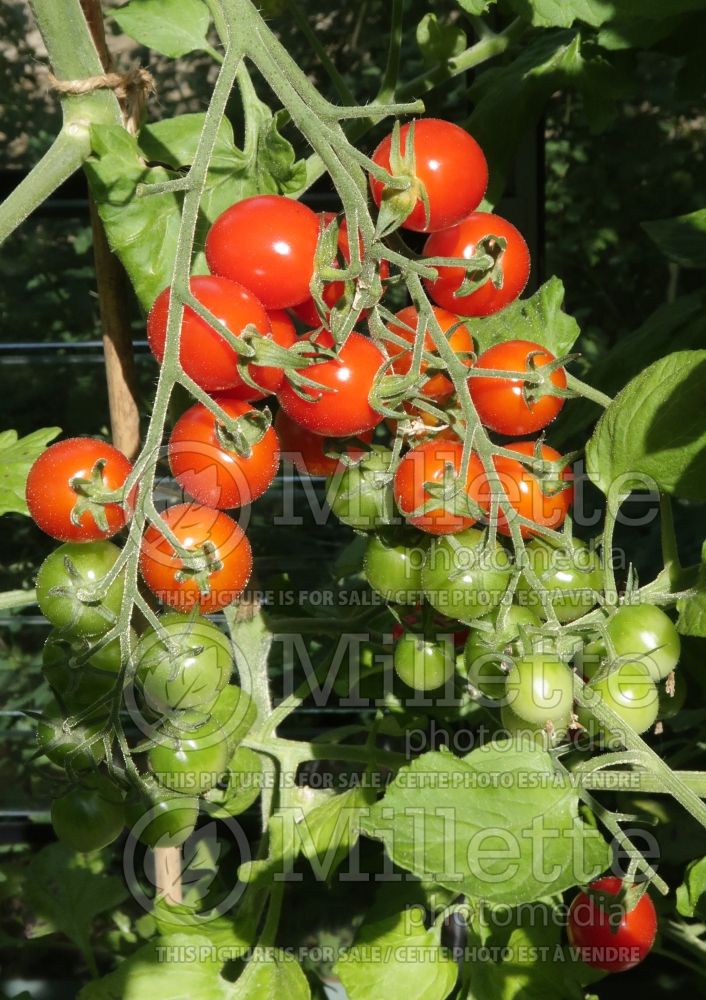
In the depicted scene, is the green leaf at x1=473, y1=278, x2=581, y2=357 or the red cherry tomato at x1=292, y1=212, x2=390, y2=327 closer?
the red cherry tomato at x1=292, y1=212, x2=390, y2=327

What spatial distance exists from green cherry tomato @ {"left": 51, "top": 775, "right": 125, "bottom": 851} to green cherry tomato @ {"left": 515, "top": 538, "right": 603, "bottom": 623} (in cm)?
31

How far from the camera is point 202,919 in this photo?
86 cm

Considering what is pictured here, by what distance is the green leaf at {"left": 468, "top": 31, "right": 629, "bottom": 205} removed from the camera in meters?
0.87

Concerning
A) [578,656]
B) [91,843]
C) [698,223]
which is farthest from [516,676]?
[698,223]

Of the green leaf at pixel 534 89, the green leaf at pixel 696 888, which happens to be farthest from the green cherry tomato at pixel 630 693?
the green leaf at pixel 534 89

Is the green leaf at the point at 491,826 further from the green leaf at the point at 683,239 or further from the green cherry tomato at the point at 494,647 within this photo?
the green leaf at the point at 683,239

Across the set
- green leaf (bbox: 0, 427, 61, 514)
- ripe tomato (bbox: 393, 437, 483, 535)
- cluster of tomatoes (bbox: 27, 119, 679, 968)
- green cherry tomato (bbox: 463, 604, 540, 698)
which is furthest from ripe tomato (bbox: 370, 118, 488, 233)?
green leaf (bbox: 0, 427, 61, 514)

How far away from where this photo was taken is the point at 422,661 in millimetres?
690

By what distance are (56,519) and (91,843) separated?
25 cm

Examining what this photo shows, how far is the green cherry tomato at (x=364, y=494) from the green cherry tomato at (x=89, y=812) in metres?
0.25

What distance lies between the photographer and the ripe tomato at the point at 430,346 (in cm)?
61

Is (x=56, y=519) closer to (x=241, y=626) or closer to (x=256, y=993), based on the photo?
(x=241, y=626)

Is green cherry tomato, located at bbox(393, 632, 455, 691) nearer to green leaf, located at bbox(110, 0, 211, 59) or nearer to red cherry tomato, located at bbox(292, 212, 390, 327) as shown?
red cherry tomato, located at bbox(292, 212, 390, 327)

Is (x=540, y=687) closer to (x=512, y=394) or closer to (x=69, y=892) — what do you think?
(x=512, y=394)
